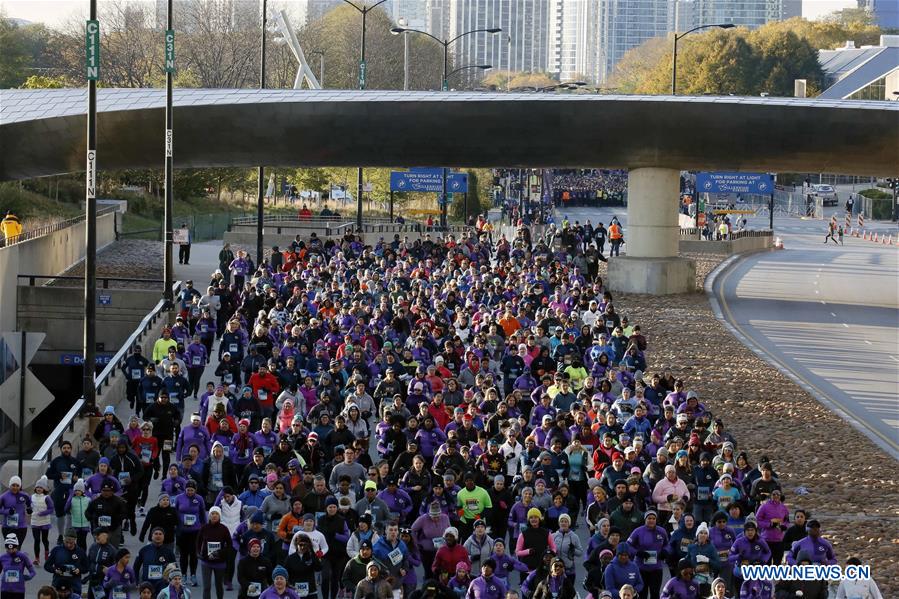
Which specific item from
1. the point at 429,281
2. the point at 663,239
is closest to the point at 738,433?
the point at 429,281

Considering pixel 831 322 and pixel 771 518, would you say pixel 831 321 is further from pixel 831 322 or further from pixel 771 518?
pixel 771 518

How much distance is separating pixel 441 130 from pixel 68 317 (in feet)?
36.2

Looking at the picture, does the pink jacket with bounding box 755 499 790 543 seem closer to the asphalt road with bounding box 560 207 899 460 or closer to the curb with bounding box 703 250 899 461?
the curb with bounding box 703 250 899 461

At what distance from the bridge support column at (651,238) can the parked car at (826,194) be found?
76737 mm

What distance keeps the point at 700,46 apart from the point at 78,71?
57776mm

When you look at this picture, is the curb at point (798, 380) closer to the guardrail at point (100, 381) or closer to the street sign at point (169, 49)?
the guardrail at point (100, 381)

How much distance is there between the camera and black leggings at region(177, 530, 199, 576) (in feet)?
47.1

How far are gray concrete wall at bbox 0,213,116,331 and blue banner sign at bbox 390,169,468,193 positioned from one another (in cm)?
1436

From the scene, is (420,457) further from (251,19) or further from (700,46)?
(251,19)

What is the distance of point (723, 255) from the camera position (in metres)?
64.8

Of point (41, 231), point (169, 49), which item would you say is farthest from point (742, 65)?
point (169, 49)

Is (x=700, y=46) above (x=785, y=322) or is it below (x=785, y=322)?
above

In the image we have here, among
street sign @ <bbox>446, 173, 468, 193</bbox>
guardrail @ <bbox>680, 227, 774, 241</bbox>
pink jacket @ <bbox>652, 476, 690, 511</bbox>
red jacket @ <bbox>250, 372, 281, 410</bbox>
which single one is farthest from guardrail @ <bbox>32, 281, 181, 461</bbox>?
guardrail @ <bbox>680, 227, 774, 241</bbox>

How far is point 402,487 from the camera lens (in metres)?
14.8
